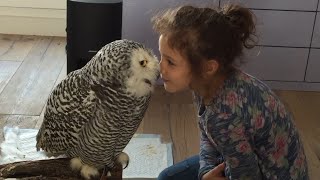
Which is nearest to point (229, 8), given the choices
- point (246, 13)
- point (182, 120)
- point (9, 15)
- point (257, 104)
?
point (246, 13)

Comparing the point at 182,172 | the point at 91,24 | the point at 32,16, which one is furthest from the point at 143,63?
the point at 32,16

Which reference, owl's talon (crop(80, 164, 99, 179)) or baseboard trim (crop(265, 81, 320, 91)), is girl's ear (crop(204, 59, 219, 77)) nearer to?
owl's talon (crop(80, 164, 99, 179))

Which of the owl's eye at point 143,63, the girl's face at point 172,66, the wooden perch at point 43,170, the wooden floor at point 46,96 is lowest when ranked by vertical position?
the wooden floor at point 46,96

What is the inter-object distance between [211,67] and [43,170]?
0.42 metres

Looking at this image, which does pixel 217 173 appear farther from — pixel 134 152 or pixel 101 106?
pixel 134 152

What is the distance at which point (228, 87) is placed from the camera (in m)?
1.02

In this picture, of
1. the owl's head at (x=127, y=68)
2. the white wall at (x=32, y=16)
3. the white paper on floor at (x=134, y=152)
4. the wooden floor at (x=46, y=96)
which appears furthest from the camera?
the white wall at (x=32, y=16)

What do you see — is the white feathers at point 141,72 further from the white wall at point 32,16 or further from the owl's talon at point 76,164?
the white wall at point 32,16

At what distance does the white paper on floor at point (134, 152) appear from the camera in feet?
5.88

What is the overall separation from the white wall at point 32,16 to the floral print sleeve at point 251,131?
2.13 metres

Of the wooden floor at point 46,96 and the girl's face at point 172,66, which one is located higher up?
the girl's face at point 172,66

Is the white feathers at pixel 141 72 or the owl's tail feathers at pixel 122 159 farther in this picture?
the owl's tail feathers at pixel 122 159

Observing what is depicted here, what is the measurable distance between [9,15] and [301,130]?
191 cm

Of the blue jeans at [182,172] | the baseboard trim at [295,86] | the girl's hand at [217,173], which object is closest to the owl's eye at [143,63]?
the girl's hand at [217,173]
